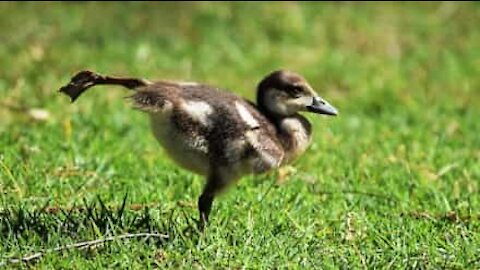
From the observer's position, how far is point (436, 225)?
4836mm

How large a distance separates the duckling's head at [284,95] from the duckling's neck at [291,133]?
0.06 feet

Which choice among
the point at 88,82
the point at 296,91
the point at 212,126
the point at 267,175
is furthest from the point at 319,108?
the point at 267,175

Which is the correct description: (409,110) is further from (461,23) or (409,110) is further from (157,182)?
(157,182)

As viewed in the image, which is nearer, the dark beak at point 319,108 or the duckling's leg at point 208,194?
the duckling's leg at point 208,194

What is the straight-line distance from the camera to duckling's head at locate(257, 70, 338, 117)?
454 cm

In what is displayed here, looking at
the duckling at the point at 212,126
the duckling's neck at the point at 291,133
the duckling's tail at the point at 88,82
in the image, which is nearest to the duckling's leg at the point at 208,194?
the duckling at the point at 212,126

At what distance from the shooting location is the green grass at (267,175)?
430 centimetres

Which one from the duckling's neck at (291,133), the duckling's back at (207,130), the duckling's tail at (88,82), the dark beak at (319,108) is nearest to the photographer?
the duckling's back at (207,130)

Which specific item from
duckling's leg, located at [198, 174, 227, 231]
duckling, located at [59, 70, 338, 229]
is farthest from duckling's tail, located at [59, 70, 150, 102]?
duckling's leg, located at [198, 174, 227, 231]

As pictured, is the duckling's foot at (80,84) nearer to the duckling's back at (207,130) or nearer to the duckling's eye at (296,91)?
the duckling's back at (207,130)

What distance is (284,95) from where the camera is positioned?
4547 millimetres

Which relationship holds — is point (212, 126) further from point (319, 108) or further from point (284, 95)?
point (319, 108)

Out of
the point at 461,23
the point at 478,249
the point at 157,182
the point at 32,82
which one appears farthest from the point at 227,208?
the point at 461,23

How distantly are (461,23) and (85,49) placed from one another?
2972mm
